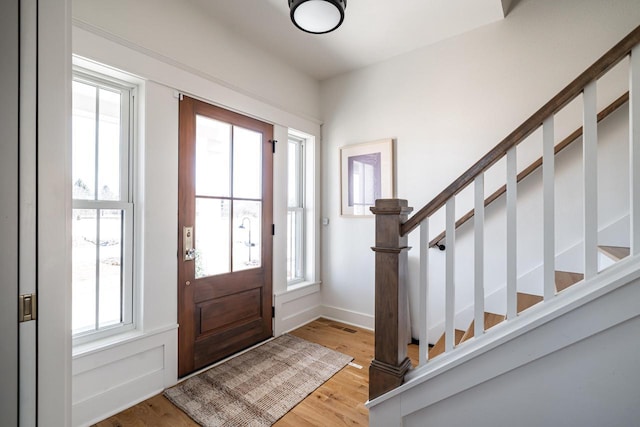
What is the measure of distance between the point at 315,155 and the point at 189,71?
1.57 m

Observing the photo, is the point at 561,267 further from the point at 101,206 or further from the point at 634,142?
the point at 101,206

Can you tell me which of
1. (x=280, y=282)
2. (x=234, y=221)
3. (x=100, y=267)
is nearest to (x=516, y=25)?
(x=234, y=221)

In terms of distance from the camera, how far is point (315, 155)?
331cm

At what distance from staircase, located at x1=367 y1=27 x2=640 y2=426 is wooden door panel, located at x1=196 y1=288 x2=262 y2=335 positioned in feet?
4.70

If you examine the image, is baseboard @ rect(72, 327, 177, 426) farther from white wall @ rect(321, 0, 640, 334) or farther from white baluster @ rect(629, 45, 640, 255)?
white baluster @ rect(629, 45, 640, 255)

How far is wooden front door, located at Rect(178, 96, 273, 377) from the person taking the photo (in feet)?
6.93

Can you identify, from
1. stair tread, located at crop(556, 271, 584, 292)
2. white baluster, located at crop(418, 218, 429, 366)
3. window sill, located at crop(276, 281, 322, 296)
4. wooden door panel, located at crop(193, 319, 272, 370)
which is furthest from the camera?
window sill, located at crop(276, 281, 322, 296)

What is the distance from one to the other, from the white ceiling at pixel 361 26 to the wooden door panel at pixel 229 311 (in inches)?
91.2

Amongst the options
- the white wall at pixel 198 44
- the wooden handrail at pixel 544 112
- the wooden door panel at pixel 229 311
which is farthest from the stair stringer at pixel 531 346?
the white wall at pixel 198 44

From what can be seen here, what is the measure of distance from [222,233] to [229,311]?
675 millimetres

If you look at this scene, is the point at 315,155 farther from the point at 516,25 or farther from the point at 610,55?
the point at 610,55

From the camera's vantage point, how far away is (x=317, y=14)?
1.82 m

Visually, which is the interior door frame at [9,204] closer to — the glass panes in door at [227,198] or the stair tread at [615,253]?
the glass panes in door at [227,198]

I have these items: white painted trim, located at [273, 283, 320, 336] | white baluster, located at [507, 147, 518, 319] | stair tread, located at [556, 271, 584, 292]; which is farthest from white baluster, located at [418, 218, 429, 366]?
white painted trim, located at [273, 283, 320, 336]
